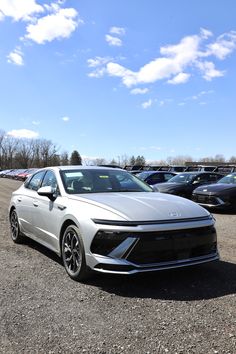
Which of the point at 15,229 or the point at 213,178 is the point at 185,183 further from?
the point at 15,229

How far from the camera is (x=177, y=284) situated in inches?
209

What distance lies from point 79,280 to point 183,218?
1.55 m

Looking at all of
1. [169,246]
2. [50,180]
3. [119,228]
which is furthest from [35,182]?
[169,246]

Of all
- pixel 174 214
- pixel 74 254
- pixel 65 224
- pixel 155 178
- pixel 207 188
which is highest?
pixel 174 214

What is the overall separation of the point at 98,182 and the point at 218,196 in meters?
7.47

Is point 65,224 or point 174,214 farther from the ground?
point 174,214

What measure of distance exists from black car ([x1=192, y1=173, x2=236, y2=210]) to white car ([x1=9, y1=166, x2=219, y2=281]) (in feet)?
23.0

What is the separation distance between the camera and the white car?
4984mm

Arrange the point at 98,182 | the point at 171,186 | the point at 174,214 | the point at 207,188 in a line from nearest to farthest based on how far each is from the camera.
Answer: the point at 174,214
the point at 98,182
the point at 207,188
the point at 171,186

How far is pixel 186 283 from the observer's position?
5.34m

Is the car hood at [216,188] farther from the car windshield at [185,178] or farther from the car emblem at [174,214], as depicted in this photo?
the car emblem at [174,214]

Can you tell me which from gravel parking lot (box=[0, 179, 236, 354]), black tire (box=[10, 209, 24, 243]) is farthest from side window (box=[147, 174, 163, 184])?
gravel parking lot (box=[0, 179, 236, 354])

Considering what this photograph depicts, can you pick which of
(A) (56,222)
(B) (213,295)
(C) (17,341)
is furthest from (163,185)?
(C) (17,341)

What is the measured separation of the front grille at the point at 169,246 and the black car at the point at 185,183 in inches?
428
